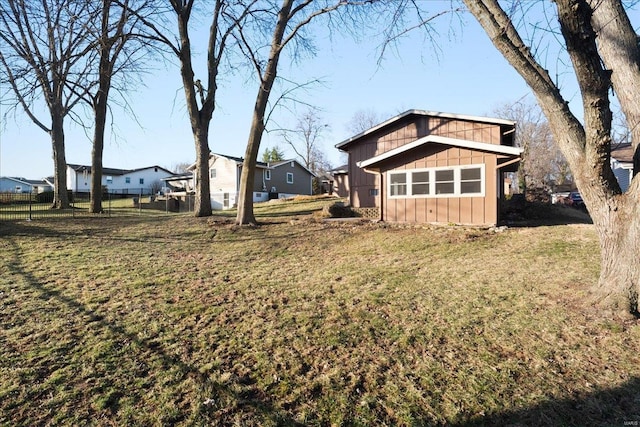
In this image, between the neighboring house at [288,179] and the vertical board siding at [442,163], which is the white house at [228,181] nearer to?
the neighboring house at [288,179]

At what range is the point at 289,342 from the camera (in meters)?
3.85

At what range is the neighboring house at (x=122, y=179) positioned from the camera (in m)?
42.2

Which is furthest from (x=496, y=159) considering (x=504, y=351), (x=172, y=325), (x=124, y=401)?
(x=124, y=401)

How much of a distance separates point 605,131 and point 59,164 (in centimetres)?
2130

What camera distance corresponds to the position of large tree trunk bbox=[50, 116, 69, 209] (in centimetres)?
1678

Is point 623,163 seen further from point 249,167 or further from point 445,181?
point 249,167

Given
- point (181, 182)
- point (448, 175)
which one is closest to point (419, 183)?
point (448, 175)

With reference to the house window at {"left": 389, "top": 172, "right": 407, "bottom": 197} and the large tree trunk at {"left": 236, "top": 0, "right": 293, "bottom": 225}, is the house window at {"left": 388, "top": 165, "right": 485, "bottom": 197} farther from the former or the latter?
the large tree trunk at {"left": 236, "top": 0, "right": 293, "bottom": 225}

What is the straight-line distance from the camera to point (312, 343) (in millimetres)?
3840

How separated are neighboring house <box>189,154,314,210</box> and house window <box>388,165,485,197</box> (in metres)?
16.5

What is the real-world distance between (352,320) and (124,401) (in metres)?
2.63

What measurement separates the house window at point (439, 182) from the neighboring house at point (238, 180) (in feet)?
54.2

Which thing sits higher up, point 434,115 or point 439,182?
point 434,115

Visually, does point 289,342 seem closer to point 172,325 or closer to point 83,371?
point 172,325
